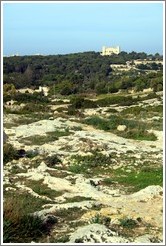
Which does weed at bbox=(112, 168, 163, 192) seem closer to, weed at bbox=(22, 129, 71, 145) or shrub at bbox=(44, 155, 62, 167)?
shrub at bbox=(44, 155, 62, 167)

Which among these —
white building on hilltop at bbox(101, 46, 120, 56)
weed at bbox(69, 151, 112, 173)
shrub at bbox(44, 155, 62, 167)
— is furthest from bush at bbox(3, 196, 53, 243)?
white building on hilltop at bbox(101, 46, 120, 56)

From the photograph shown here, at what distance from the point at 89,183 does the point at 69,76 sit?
66.3 meters

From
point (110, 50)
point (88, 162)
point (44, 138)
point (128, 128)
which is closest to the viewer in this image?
point (88, 162)

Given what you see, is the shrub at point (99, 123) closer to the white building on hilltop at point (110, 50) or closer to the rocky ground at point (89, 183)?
the rocky ground at point (89, 183)

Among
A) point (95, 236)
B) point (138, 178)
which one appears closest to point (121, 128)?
point (138, 178)

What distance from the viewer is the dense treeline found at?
63566 mm

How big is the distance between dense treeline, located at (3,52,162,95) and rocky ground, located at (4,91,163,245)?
128ft

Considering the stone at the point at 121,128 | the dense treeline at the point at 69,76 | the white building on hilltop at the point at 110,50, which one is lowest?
the stone at the point at 121,128

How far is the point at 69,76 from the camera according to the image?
79.4 m

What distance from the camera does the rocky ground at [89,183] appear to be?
362 inches

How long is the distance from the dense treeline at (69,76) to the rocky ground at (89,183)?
39.0 m

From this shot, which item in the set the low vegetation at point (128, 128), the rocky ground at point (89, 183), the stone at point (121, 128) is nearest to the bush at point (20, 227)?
the rocky ground at point (89, 183)

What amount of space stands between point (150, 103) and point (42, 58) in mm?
76373

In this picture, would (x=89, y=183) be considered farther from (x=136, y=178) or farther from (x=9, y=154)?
(x=9, y=154)
